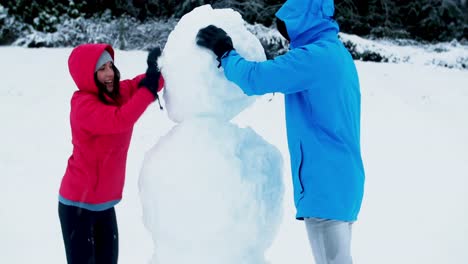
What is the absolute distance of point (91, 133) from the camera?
239cm

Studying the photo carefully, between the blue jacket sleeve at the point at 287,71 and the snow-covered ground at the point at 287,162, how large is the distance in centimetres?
215

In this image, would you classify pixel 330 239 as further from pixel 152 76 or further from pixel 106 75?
pixel 106 75

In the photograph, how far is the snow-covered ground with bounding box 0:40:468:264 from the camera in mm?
4125

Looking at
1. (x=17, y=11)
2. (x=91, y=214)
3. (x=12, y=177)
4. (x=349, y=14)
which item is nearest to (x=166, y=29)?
(x=17, y=11)

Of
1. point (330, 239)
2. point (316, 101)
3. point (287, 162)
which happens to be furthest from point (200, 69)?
point (287, 162)

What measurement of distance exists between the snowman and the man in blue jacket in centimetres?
14

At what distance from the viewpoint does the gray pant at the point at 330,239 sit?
217 centimetres

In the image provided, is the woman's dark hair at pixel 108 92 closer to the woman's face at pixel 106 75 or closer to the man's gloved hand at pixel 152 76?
the woman's face at pixel 106 75

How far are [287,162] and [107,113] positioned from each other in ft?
12.6

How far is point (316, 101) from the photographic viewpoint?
6.88 ft

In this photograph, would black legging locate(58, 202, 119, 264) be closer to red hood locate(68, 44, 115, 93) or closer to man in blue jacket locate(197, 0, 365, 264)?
red hood locate(68, 44, 115, 93)

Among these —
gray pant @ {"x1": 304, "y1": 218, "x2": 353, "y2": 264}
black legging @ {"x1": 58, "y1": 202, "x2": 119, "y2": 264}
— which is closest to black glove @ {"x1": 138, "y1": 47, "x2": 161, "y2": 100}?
black legging @ {"x1": 58, "y1": 202, "x2": 119, "y2": 264}

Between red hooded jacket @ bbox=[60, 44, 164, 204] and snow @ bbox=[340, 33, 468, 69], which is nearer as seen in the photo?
red hooded jacket @ bbox=[60, 44, 164, 204]

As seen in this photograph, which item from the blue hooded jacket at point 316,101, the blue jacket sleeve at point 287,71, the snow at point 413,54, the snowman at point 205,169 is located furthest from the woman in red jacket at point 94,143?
the snow at point 413,54
